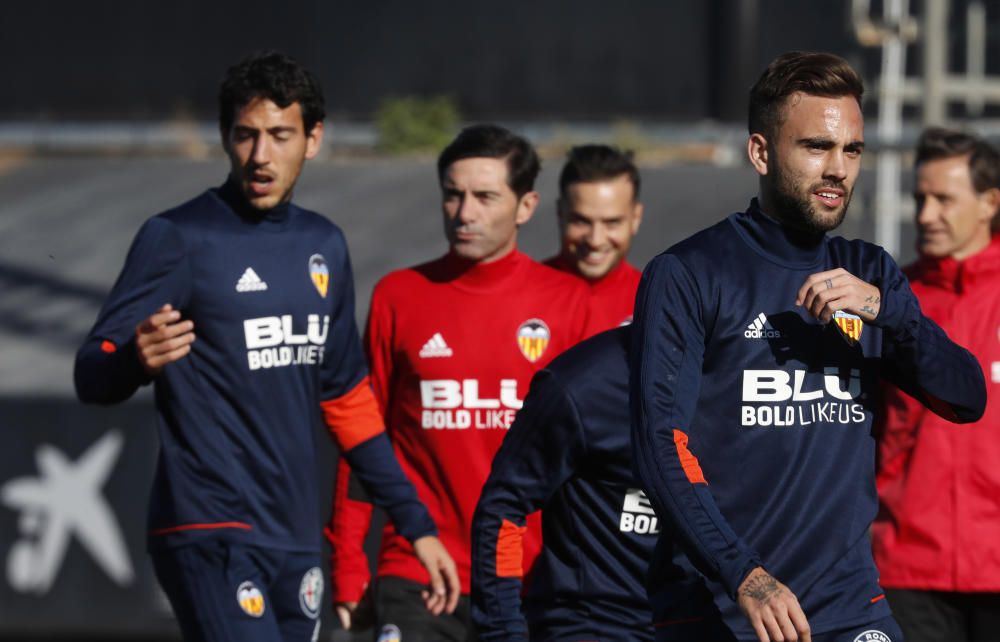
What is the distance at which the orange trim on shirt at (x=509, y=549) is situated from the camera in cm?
468

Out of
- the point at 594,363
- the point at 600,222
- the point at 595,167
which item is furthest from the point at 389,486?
the point at 595,167

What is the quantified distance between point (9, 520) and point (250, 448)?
202 inches

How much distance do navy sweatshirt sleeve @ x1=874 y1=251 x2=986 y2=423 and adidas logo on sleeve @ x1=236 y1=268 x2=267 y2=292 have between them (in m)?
2.01

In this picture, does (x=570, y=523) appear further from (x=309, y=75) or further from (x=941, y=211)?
(x=941, y=211)

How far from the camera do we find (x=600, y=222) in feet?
21.6

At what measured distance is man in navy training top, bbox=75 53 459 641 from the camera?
5.09 m

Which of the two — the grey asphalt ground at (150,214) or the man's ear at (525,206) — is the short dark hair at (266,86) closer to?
the man's ear at (525,206)

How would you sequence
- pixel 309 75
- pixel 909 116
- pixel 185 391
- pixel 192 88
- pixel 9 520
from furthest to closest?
1. pixel 192 88
2. pixel 909 116
3. pixel 9 520
4. pixel 309 75
5. pixel 185 391

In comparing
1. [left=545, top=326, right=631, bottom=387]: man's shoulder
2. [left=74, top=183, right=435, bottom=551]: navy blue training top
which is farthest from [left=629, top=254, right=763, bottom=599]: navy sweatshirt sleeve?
[left=74, top=183, right=435, bottom=551]: navy blue training top

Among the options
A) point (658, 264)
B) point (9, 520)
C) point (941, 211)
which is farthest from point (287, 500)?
point (9, 520)

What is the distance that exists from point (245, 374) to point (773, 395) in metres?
1.87

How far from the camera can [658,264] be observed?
3914mm

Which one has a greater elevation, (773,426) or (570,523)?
(773,426)

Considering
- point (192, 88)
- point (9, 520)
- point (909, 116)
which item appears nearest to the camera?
point (9, 520)
